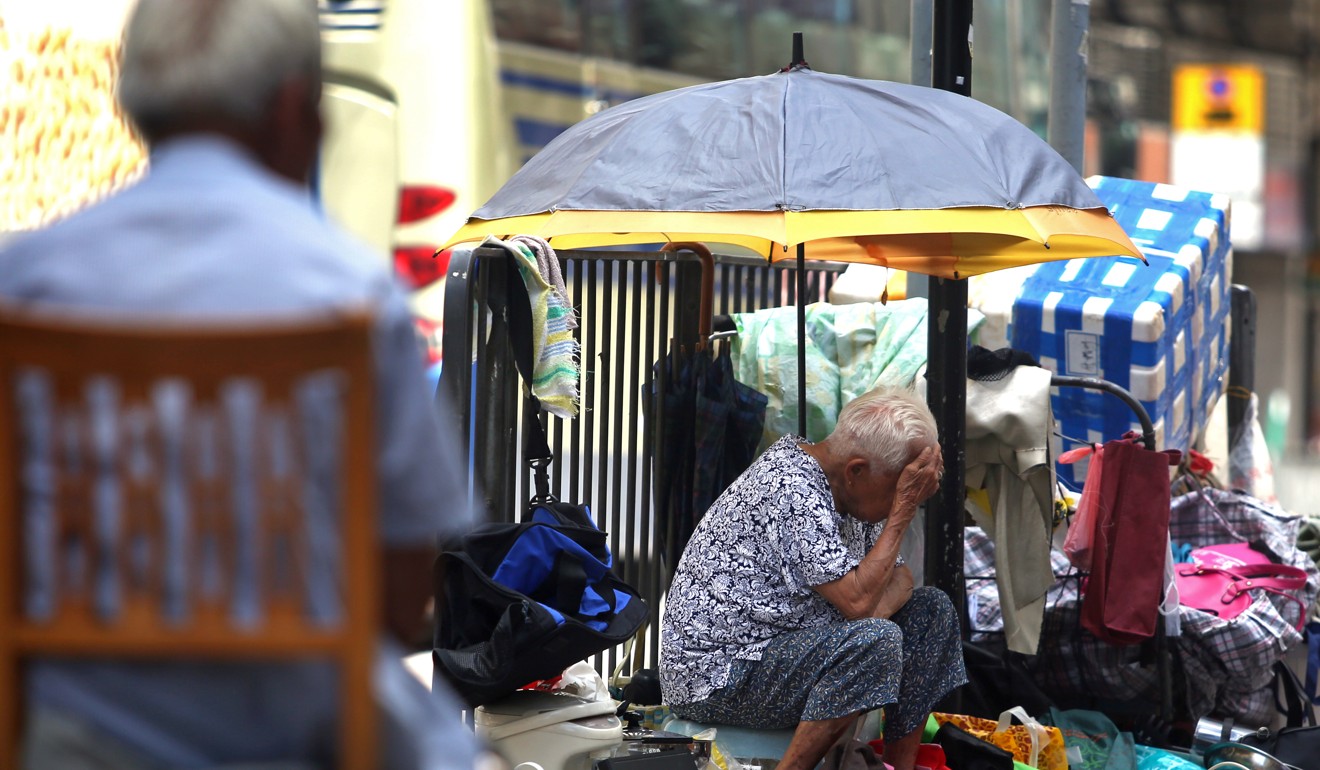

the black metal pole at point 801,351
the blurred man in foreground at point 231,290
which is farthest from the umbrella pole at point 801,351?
the blurred man in foreground at point 231,290

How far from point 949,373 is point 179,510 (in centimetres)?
338

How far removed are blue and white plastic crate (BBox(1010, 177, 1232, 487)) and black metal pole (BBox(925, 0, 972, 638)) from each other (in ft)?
3.70

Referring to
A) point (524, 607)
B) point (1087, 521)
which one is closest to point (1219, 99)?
point (1087, 521)

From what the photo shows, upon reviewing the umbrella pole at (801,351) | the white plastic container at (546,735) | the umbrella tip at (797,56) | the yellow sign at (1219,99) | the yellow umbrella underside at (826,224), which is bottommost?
the white plastic container at (546,735)

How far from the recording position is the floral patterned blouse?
390cm

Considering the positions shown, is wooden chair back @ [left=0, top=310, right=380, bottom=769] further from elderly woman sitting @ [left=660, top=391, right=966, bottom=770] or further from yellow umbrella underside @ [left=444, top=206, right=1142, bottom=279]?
elderly woman sitting @ [left=660, top=391, right=966, bottom=770]

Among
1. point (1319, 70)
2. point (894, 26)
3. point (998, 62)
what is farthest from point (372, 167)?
point (1319, 70)

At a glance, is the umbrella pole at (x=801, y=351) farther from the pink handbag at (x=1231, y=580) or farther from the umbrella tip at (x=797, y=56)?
the pink handbag at (x=1231, y=580)

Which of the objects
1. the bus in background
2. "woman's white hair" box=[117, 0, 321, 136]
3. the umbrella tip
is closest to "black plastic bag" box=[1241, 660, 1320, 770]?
the umbrella tip

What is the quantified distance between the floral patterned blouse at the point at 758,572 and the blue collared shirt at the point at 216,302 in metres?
2.31

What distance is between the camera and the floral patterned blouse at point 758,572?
3.90 m

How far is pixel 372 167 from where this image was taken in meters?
6.64

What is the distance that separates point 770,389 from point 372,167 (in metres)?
2.55

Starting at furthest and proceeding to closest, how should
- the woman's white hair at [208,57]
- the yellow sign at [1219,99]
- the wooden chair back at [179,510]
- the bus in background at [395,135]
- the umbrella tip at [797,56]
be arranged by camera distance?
the yellow sign at [1219,99] < the bus in background at [395,135] < the umbrella tip at [797,56] < the woman's white hair at [208,57] < the wooden chair back at [179,510]
